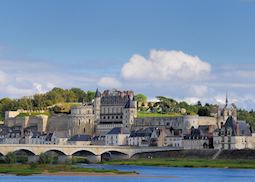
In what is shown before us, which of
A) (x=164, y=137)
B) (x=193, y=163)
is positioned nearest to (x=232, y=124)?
(x=164, y=137)

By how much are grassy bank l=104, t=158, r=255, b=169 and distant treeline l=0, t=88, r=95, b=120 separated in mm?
61023

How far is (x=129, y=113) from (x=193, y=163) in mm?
37733

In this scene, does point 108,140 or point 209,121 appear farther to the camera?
point 209,121

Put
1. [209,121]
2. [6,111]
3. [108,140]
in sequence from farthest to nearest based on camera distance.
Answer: [6,111] → [209,121] → [108,140]

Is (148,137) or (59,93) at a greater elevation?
(59,93)

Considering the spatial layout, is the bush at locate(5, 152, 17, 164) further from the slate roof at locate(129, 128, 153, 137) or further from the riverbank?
the slate roof at locate(129, 128, 153, 137)

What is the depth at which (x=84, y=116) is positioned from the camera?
432 ft

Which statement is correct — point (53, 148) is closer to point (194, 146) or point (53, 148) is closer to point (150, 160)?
point (150, 160)

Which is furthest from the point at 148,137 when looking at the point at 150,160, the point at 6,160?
the point at 6,160

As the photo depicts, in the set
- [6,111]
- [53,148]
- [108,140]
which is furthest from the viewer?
[6,111]

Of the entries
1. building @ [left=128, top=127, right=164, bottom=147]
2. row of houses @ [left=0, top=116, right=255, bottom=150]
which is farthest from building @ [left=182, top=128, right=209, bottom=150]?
building @ [left=128, top=127, right=164, bottom=147]

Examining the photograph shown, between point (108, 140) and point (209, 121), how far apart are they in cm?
1993

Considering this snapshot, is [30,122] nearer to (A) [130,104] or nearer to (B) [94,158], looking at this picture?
(A) [130,104]

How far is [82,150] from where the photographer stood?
329ft
